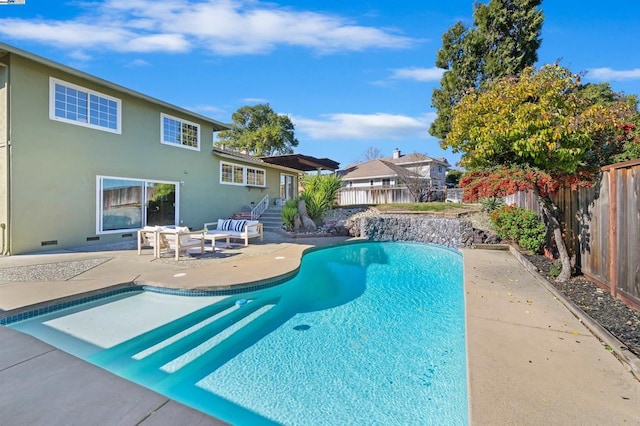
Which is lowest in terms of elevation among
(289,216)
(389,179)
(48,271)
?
(48,271)

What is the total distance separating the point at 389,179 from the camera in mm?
32750

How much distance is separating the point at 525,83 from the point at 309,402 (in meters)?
5.77

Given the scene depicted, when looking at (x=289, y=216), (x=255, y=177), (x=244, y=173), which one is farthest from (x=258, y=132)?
(x=289, y=216)

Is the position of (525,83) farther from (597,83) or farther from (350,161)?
(350,161)

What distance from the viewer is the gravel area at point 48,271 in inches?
233

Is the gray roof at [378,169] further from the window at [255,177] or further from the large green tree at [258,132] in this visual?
the window at [255,177]

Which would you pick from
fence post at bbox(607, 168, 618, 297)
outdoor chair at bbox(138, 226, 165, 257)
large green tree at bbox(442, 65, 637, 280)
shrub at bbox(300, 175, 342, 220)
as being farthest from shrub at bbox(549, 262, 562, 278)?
shrub at bbox(300, 175, 342, 220)

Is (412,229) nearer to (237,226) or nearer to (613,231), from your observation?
(237,226)

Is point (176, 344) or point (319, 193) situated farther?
point (319, 193)

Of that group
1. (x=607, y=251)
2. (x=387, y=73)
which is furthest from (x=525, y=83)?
(x=387, y=73)

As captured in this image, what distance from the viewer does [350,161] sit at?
56438 millimetres

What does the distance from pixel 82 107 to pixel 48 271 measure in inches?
232

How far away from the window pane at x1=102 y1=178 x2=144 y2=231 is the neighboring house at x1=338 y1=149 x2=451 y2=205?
1562 centimetres

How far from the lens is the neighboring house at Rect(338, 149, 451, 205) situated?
2400 centimetres
